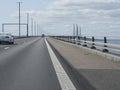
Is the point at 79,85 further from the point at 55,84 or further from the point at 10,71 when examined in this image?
the point at 10,71

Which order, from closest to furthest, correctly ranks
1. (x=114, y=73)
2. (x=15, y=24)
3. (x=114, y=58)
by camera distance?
(x=114, y=73) → (x=114, y=58) → (x=15, y=24)

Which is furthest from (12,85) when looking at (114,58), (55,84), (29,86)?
(114,58)

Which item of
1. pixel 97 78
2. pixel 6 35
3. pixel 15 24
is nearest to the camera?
pixel 97 78

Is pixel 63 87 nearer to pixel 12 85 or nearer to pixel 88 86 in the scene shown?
pixel 88 86

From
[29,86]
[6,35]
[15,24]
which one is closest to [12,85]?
[29,86]

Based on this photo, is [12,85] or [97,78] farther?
[97,78]

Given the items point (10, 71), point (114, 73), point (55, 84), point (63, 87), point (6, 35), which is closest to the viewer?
point (63, 87)

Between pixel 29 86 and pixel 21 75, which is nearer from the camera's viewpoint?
pixel 29 86

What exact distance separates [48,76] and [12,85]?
2752mm

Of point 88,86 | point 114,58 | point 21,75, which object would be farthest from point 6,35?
point 88,86

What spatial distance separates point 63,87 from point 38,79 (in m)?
2.29

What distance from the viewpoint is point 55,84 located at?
492 inches

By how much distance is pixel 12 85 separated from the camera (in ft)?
40.1

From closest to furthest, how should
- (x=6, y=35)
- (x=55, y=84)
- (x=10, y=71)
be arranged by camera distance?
(x=55, y=84) → (x=10, y=71) → (x=6, y=35)
